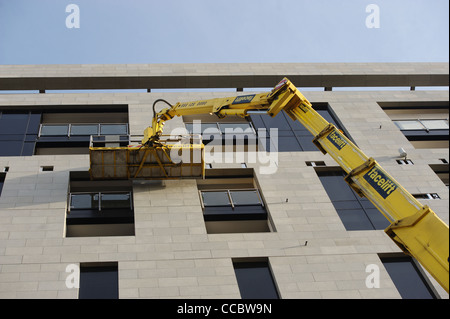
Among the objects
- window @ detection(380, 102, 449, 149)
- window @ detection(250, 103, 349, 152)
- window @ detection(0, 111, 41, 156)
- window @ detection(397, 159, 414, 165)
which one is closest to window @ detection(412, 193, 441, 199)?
window @ detection(397, 159, 414, 165)

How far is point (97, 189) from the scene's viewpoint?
91.2 feet

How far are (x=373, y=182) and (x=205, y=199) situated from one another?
428 inches

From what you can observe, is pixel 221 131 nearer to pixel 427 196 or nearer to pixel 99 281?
pixel 427 196

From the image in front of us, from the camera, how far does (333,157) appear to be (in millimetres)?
19312

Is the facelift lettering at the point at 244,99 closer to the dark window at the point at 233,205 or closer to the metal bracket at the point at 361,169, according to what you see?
the dark window at the point at 233,205

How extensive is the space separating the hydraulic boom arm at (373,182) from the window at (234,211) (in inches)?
167

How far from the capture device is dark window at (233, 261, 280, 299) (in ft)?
69.2

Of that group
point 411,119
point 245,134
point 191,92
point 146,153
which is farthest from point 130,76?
point 411,119

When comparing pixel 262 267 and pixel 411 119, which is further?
pixel 411 119

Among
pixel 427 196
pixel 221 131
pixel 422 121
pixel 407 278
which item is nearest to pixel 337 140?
pixel 407 278

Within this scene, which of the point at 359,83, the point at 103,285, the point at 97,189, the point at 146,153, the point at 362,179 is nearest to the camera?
the point at 362,179

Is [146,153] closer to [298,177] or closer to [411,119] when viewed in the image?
[298,177]

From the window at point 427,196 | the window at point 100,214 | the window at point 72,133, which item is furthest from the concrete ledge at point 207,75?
the window at point 427,196

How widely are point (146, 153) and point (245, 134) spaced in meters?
8.55
